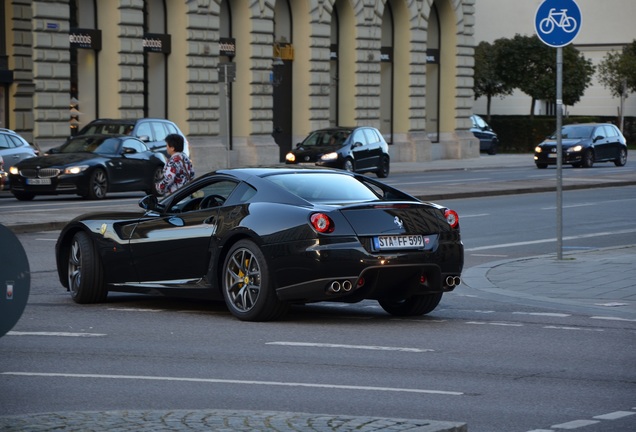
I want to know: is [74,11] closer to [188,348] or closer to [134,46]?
[134,46]

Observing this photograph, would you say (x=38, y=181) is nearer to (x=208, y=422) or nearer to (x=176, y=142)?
(x=176, y=142)

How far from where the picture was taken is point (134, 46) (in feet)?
141

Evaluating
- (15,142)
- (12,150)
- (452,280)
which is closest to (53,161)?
(12,150)

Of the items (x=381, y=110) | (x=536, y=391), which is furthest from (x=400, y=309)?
(x=381, y=110)

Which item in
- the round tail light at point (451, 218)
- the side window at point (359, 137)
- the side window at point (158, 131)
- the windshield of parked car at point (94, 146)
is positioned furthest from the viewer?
the side window at point (359, 137)

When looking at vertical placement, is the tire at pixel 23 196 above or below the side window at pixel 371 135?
below

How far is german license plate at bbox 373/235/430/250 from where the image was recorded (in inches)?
459

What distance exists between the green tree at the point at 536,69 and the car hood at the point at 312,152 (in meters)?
37.9

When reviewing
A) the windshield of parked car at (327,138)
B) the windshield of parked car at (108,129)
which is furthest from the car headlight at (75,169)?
the windshield of parked car at (327,138)

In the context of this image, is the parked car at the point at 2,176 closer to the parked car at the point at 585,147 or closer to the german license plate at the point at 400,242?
the german license plate at the point at 400,242

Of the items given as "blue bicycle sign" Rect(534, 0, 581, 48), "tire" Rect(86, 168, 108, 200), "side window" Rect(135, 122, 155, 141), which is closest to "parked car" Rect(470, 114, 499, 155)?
"side window" Rect(135, 122, 155, 141)

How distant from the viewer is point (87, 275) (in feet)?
43.2

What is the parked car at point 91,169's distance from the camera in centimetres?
3022

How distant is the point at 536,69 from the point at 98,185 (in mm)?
51869
